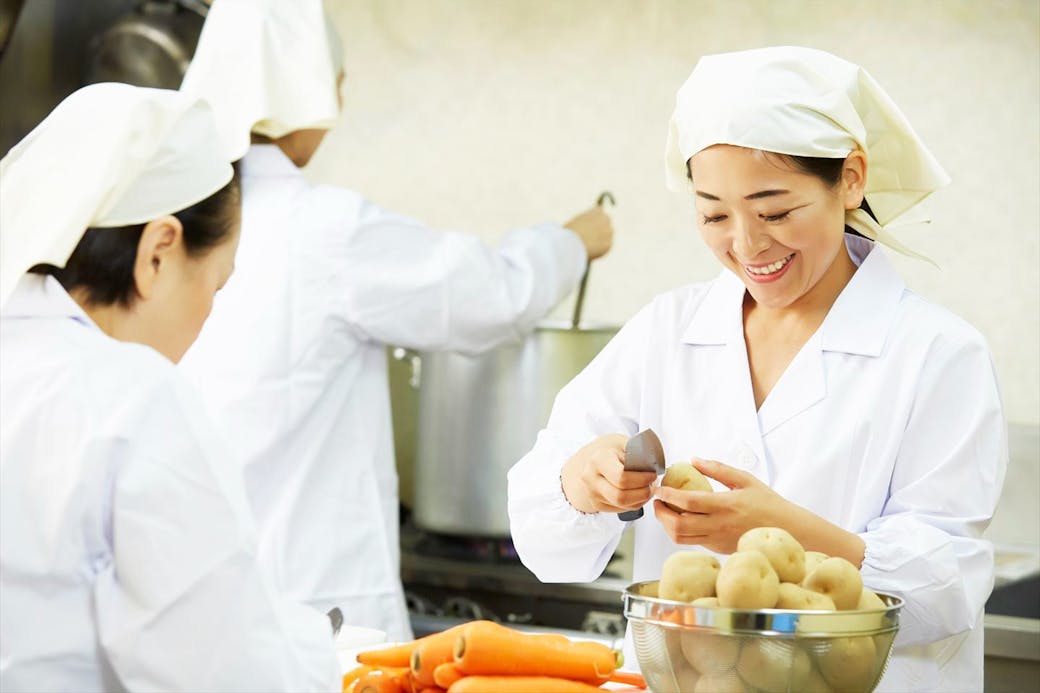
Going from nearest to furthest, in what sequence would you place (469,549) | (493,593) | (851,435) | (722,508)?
(722,508) → (851,435) → (493,593) → (469,549)

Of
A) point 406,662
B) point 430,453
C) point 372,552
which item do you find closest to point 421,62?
point 430,453

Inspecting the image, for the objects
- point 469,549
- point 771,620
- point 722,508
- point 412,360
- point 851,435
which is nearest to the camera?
point 771,620

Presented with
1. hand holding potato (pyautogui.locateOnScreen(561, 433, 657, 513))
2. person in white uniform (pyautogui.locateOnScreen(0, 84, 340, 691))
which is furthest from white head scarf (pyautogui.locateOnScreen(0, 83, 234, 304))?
hand holding potato (pyautogui.locateOnScreen(561, 433, 657, 513))

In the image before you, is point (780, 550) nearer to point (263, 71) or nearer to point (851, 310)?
point (851, 310)

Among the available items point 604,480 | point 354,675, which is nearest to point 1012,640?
point 604,480

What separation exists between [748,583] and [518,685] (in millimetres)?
412

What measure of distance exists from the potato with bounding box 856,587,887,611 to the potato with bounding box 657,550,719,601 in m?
0.13

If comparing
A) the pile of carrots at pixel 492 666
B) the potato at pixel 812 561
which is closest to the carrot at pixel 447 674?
the pile of carrots at pixel 492 666

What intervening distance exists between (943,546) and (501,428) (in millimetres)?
1432

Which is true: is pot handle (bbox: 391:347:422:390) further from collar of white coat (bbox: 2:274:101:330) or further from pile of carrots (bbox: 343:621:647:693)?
collar of white coat (bbox: 2:274:101:330)

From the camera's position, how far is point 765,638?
1050 mm

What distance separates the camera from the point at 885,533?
1.38m

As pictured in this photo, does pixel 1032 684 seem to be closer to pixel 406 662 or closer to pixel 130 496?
pixel 406 662

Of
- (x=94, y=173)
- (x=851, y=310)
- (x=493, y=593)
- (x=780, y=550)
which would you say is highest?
(x=94, y=173)
